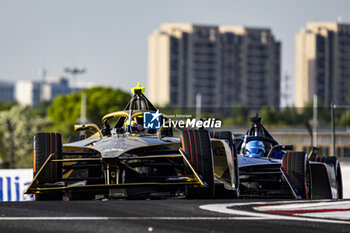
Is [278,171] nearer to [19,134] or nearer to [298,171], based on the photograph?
[298,171]

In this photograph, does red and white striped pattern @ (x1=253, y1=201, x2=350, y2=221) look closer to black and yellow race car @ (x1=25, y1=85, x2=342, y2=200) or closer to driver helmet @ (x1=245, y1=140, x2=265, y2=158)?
black and yellow race car @ (x1=25, y1=85, x2=342, y2=200)

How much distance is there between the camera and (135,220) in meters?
6.43

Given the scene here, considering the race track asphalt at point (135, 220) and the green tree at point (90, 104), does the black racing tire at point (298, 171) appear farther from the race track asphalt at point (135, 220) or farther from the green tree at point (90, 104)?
the green tree at point (90, 104)

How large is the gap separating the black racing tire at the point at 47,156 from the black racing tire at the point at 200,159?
1.58 meters

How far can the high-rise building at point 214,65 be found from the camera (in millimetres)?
180125

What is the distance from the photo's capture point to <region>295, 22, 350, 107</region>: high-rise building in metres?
177

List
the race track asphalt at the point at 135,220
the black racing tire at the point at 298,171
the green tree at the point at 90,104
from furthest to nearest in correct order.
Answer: the green tree at the point at 90,104
the black racing tire at the point at 298,171
the race track asphalt at the point at 135,220

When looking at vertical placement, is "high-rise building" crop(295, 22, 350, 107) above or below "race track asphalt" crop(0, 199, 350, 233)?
above

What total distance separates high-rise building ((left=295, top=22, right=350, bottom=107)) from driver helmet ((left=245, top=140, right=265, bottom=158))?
162988mm

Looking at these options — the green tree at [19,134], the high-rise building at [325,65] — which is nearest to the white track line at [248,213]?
the green tree at [19,134]

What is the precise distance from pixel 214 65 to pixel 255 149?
553 feet

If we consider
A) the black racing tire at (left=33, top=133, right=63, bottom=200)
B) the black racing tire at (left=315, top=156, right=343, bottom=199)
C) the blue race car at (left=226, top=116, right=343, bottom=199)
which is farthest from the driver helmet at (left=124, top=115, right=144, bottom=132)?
the black racing tire at (left=315, top=156, right=343, bottom=199)

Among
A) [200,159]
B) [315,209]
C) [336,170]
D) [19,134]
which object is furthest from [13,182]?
[19,134]

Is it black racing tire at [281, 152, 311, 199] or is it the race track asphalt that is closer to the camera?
the race track asphalt
